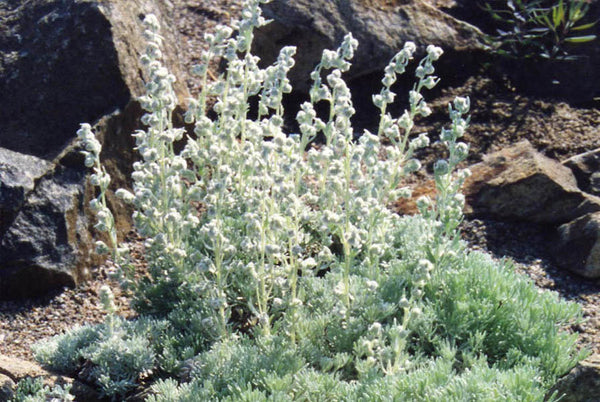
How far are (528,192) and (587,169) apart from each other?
53 cm

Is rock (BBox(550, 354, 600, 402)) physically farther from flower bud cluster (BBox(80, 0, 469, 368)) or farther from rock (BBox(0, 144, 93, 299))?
rock (BBox(0, 144, 93, 299))

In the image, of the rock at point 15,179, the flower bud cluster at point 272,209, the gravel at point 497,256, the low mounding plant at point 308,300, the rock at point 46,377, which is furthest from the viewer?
the rock at point 15,179

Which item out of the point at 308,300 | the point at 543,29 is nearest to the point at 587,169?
the point at 543,29

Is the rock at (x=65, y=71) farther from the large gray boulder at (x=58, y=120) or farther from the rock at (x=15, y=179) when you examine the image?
the rock at (x=15, y=179)

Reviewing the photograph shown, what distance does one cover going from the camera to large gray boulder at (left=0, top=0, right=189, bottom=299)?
4844mm

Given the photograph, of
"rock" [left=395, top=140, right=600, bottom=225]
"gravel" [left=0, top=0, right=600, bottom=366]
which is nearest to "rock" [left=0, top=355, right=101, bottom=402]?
"gravel" [left=0, top=0, right=600, bottom=366]

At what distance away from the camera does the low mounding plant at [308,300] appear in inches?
138

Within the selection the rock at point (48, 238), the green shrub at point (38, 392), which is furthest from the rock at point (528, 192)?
the green shrub at point (38, 392)

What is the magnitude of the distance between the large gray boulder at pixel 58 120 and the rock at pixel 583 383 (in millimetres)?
2929

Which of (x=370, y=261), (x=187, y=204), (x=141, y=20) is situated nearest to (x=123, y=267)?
(x=187, y=204)

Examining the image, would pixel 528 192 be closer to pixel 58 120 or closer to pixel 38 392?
pixel 58 120

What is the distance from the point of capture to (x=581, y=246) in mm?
4871

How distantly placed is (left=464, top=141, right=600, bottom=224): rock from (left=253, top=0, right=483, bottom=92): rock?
1597 millimetres

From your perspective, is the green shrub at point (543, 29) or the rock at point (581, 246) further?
the green shrub at point (543, 29)
